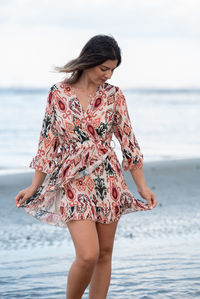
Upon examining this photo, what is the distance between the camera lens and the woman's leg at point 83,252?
3.73 metres

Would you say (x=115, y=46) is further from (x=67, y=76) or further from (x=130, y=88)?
(x=130, y=88)

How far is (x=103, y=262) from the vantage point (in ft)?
13.4

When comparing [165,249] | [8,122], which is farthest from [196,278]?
[8,122]

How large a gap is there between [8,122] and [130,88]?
65744 mm

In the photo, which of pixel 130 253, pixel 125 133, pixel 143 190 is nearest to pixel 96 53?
pixel 125 133

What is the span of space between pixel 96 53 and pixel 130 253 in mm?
2709

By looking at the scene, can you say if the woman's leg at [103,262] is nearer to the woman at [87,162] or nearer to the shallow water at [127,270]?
the woman at [87,162]

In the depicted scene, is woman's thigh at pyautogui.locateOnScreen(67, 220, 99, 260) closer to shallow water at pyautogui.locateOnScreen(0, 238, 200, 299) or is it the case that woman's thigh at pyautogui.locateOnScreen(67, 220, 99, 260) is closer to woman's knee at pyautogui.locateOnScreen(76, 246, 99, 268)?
woman's knee at pyautogui.locateOnScreen(76, 246, 99, 268)

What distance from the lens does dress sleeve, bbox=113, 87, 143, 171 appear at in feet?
13.3

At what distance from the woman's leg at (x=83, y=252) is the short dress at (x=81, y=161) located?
6cm

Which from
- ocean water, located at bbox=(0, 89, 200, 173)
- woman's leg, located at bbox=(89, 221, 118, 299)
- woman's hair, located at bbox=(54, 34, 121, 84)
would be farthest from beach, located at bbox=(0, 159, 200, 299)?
ocean water, located at bbox=(0, 89, 200, 173)

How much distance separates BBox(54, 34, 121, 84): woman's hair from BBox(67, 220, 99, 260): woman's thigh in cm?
93

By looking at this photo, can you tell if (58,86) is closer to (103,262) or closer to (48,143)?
(48,143)

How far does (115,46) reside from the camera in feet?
12.9
